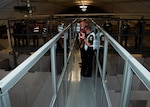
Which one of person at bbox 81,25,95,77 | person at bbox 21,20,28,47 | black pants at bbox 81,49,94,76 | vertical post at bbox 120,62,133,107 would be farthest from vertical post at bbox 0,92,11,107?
person at bbox 21,20,28,47

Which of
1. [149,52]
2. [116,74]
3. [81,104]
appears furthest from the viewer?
[149,52]

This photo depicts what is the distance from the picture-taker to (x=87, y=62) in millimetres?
3541

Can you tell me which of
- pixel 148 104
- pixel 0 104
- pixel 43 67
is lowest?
pixel 148 104

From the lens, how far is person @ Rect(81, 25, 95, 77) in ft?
10.2

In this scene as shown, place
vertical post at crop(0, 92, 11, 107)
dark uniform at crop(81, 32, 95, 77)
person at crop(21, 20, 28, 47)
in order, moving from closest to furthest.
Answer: vertical post at crop(0, 92, 11, 107) → dark uniform at crop(81, 32, 95, 77) → person at crop(21, 20, 28, 47)

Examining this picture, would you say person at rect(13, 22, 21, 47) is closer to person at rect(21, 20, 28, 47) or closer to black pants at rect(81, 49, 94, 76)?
person at rect(21, 20, 28, 47)

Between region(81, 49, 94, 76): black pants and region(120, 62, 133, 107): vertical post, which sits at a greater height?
region(120, 62, 133, 107): vertical post

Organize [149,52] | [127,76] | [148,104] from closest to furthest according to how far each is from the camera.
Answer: [127,76]
[148,104]
[149,52]

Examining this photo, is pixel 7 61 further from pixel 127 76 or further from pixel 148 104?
pixel 127 76

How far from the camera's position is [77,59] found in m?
4.88

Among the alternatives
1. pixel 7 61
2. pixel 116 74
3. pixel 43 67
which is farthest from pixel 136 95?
pixel 7 61

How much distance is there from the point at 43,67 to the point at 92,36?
3.52ft

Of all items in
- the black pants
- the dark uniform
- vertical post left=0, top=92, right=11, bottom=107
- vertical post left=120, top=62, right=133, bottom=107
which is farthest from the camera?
the black pants

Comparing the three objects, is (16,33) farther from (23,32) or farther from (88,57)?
(88,57)
